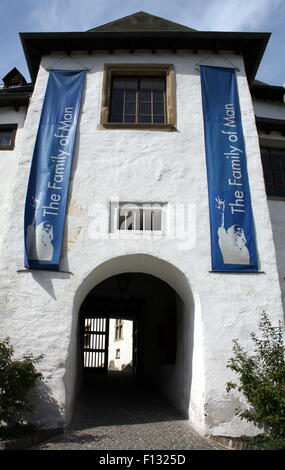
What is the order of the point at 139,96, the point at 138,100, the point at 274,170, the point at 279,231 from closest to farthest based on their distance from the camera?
the point at 279,231 → the point at 138,100 → the point at 139,96 → the point at 274,170

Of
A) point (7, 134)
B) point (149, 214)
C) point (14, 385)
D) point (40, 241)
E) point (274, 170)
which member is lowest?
point (14, 385)

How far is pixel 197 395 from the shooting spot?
22.8ft

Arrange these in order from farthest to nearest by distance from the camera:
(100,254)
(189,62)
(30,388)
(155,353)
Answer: (155,353)
(189,62)
(100,254)
(30,388)

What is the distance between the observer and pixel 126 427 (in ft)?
22.2

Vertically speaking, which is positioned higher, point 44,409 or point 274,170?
point 274,170

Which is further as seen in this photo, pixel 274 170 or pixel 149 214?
pixel 274 170

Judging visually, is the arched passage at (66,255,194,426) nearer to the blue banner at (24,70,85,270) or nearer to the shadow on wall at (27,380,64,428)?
the shadow on wall at (27,380,64,428)

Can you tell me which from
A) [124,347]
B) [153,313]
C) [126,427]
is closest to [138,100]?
[153,313]

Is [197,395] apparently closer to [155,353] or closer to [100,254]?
[100,254]

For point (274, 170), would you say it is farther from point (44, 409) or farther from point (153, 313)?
point (44, 409)

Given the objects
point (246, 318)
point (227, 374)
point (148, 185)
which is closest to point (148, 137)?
point (148, 185)

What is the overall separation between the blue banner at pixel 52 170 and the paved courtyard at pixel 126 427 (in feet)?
9.77

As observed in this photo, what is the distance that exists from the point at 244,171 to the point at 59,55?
5.74 meters

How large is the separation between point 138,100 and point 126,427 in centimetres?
744
